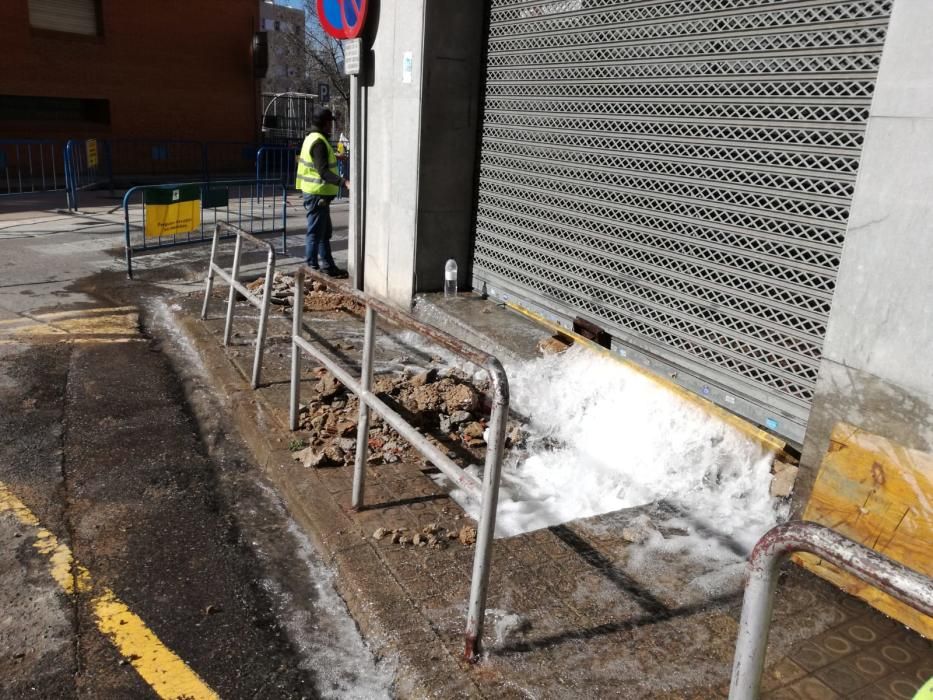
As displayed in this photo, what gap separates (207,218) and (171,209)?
185 inches

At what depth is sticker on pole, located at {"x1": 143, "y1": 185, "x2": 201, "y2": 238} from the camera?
8.99m

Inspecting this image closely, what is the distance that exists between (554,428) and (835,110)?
254 cm

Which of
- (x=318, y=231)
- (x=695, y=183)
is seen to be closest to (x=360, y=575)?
(x=695, y=183)

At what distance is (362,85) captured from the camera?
8383mm

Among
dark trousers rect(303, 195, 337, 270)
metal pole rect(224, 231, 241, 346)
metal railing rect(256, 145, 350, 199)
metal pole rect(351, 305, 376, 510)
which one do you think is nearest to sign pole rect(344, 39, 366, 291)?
dark trousers rect(303, 195, 337, 270)

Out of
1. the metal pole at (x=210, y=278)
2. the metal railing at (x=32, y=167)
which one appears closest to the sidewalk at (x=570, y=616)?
the metal pole at (x=210, y=278)

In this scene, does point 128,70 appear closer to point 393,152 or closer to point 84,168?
point 84,168

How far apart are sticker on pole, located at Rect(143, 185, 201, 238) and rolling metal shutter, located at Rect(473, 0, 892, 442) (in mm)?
4364

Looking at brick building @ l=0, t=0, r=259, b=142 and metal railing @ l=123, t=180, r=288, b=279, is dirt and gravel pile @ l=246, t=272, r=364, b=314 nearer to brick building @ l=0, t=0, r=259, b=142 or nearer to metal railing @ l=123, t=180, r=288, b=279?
metal railing @ l=123, t=180, r=288, b=279

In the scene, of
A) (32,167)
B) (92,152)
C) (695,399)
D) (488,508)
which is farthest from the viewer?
(32,167)

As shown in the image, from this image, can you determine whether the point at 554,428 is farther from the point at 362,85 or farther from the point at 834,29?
the point at 362,85

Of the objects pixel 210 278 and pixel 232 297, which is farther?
pixel 210 278

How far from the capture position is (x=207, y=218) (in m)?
13.8

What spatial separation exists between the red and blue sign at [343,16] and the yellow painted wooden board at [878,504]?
6.62 metres
